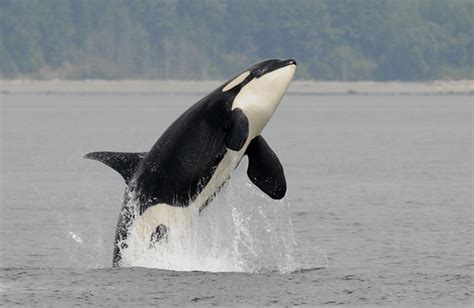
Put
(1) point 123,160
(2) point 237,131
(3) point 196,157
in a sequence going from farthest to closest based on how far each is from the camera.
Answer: (1) point 123,160 < (3) point 196,157 < (2) point 237,131

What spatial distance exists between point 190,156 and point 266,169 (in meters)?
1.04

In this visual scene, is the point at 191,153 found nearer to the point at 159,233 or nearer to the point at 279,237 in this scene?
the point at 159,233

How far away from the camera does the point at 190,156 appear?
16.4 m

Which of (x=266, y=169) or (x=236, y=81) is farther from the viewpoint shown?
(x=266, y=169)

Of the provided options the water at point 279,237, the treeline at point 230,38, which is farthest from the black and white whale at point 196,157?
the treeline at point 230,38

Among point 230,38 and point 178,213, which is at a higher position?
point 230,38

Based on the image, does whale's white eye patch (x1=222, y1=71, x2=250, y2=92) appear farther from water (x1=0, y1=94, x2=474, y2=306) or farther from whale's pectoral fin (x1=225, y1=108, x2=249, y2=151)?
water (x1=0, y1=94, x2=474, y2=306)

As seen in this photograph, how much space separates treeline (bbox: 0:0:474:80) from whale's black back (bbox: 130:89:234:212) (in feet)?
460

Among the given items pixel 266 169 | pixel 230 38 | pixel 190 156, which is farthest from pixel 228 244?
pixel 230 38

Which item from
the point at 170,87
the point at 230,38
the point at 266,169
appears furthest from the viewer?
the point at 230,38

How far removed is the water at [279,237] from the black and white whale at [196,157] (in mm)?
532

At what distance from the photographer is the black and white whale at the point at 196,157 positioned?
16312 millimetres

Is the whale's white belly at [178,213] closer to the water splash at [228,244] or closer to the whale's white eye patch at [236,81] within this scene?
the water splash at [228,244]

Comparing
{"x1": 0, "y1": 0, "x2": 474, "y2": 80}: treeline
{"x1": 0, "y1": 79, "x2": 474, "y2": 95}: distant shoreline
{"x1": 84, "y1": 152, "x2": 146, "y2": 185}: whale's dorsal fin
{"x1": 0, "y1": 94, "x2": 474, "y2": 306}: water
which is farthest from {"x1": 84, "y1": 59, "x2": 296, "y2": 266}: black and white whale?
{"x1": 0, "y1": 0, "x2": 474, "y2": 80}: treeline
